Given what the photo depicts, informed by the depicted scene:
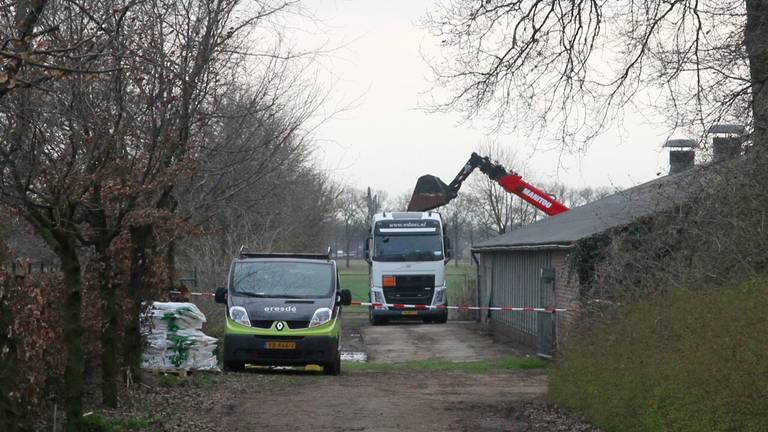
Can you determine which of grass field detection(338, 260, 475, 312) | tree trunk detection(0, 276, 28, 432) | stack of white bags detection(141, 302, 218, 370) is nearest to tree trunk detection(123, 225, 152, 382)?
stack of white bags detection(141, 302, 218, 370)

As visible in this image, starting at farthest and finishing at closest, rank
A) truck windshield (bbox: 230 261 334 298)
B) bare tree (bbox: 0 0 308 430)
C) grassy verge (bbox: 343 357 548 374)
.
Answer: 1. grassy verge (bbox: 343 357 548 374)
2. truck windshield (bbox: 230 261 334 298)
3. bare tree (bbox: 0 0 308 430)

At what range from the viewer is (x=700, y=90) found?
54.6ft

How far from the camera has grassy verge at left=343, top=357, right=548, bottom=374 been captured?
68.9 ft

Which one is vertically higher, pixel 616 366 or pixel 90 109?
pixel 90 109

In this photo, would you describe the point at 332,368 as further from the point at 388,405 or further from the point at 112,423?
the point at 112,423

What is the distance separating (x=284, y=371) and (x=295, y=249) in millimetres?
18489

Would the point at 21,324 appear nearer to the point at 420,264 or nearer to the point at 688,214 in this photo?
the point at 688,214

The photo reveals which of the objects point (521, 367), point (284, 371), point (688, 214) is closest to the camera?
point (688, 214)

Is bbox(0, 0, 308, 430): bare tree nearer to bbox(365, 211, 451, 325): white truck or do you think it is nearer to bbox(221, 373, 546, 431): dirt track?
bbox(221, 373, 546, 431): dirt track

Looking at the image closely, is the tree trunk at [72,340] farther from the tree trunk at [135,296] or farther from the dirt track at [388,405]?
the tree trunk at [135,296]

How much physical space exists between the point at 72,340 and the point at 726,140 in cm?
944

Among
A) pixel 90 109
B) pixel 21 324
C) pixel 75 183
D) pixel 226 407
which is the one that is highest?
pixel 90 109

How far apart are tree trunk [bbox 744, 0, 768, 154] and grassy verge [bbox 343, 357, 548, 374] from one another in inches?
292

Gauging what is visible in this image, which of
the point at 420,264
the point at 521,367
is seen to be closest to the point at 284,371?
the point at 521,367
